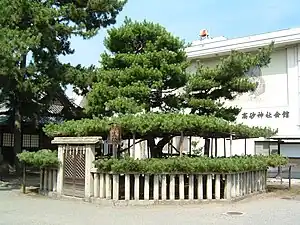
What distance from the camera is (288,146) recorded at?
23703 mm

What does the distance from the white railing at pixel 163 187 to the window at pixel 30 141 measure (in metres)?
13.9

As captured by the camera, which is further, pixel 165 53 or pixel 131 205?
pixel 165 53

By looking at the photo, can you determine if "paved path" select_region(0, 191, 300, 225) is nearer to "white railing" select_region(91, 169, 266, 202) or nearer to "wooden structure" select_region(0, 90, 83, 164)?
"white railing" select_region(91, 169, 266, 202)

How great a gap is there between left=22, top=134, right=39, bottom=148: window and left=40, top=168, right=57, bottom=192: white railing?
443 inches

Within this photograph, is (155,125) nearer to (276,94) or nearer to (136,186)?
(136,186)

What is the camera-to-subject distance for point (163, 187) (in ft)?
41.9

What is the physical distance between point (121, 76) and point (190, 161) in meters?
4.00

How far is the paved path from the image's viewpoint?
9.84 m

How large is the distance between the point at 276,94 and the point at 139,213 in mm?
15646

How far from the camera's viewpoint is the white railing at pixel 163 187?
41.8 ft

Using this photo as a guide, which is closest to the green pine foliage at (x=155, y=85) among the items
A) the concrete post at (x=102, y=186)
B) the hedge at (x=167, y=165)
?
the hedge at (x=167, y=165)

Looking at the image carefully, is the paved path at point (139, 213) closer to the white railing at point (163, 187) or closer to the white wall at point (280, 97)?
the white railing at point (163, 187)

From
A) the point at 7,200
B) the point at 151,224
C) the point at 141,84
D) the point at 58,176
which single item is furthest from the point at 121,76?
the point at 151,224

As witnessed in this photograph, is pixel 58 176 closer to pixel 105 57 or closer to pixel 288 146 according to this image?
pixel 105 57
